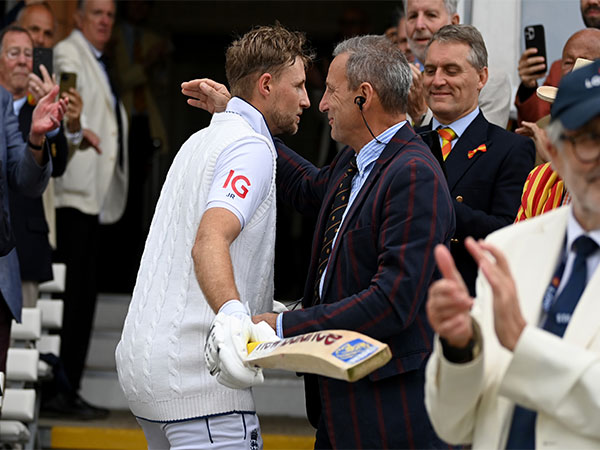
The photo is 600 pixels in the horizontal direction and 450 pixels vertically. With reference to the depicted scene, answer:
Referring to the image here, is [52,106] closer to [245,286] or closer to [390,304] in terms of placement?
[245,286]

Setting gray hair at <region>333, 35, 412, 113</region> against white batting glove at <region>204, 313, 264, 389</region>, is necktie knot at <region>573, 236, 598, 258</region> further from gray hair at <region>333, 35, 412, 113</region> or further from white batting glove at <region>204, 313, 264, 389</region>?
gray hair at <region>333, 35, 412, 113</region>

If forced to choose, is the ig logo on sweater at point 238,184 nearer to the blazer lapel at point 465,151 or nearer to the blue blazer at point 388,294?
the blue blazer at point 388,294

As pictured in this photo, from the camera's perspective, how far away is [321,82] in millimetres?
6824

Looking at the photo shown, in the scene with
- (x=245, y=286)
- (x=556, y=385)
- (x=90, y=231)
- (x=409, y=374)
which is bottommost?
(x=90, y=231)

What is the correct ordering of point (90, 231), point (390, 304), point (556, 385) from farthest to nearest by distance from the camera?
point (90, 231), point (390, 304), point (556, 385)

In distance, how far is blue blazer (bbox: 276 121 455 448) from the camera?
2.77 metres

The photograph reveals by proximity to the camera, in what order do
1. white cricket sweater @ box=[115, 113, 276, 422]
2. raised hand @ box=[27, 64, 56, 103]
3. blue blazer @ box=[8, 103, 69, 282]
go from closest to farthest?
white cricket sweater @ box=[115, 113, 276, 422]
raised hand @ box=[27, 64, 56, 103]
blue blazer @ box=[8, 103, 69, 282]

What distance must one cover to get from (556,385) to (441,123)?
2.09m

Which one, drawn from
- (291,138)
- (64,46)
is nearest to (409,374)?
(64,46)

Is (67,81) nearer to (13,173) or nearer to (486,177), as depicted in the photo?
(13,173)

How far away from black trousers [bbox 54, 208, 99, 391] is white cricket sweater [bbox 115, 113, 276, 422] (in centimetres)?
290

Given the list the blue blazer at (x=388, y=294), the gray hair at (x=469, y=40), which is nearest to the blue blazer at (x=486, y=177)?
the gray hair at (x=469, y=40)

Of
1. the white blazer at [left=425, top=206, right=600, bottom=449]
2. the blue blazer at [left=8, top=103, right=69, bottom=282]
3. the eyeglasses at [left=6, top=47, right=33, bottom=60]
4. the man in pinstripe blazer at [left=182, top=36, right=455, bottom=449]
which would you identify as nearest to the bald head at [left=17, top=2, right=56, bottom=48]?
the eyeglasses at [left=6, top=47, right=33, bottom=60]

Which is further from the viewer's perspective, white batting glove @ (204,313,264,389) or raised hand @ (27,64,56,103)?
raised hand @ (27,64,56,103)
